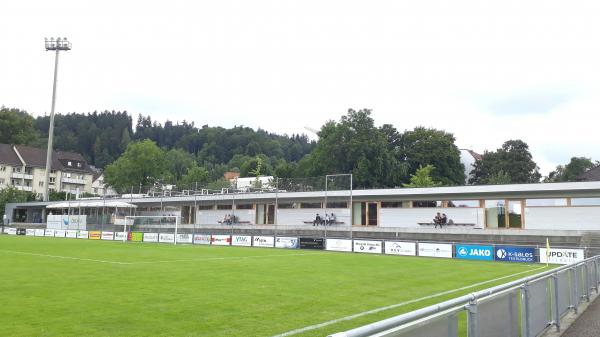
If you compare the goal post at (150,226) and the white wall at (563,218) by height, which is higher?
the white wall at (563,218)

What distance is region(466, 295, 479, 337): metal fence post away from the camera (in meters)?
5.26

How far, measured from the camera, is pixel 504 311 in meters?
6.41

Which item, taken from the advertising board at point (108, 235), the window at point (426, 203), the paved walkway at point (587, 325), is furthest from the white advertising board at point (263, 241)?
the paved walkway at point (587, 325)

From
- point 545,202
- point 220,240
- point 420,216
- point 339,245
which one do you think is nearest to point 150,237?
point 220,240

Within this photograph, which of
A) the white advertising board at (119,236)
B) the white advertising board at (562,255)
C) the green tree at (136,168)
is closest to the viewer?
the white advertising board at (562,255)

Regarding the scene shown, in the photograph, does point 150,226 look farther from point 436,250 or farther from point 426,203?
point 436,250

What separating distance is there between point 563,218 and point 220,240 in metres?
28.0

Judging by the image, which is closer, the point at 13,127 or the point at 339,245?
the point at 339,245

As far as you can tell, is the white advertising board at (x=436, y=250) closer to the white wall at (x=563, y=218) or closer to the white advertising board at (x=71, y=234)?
the white wall at (x=563, y=218)

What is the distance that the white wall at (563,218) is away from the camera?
35.0m

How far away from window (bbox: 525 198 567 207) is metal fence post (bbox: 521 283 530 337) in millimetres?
33384

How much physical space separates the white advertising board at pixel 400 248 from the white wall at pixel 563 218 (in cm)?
1168

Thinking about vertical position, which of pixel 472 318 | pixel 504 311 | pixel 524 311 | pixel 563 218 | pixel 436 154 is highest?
pixel 436 154

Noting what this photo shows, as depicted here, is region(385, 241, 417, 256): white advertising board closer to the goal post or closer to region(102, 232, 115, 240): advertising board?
the goal post
